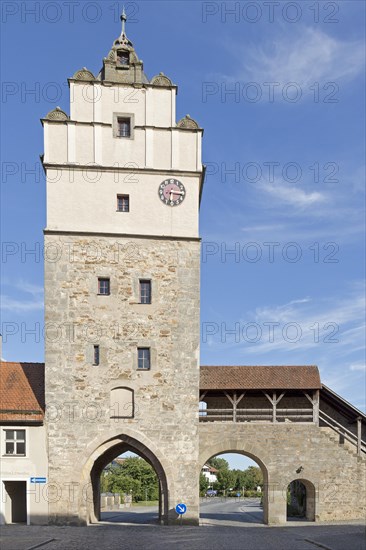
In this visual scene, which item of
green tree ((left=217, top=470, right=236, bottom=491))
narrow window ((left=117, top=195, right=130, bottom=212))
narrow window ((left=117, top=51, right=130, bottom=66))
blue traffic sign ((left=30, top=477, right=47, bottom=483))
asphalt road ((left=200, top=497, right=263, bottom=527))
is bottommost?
green tree ((left=217, top=470, right=236, bottom=491))

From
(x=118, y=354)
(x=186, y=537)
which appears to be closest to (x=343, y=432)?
(x=186, y=537)

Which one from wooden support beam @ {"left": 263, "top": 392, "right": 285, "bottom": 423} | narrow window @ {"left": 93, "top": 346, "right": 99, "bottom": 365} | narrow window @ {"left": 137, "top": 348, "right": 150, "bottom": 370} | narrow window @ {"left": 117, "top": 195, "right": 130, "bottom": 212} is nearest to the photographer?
narrow window @ {"left": 93, "top": 346, "right": 99, "bottom": 365}

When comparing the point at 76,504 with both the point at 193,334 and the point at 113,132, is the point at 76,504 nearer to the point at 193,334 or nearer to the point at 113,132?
the point at 193,334

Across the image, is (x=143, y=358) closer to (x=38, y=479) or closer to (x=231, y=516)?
(x=38, y=479)

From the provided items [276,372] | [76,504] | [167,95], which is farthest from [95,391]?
[167,95]

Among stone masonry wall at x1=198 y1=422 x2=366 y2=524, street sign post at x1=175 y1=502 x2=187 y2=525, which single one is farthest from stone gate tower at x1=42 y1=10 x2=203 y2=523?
stone masonry wall at x1=198 y1=422 x2=366 y2=524

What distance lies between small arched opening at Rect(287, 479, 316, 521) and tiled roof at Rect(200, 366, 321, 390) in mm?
4020

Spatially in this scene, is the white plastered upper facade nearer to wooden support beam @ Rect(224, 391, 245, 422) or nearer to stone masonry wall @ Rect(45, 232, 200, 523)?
stone masonry wall @ Rect(45, 232, 200, 523)

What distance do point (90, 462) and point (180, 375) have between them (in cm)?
477

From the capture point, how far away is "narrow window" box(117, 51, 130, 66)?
988 inches

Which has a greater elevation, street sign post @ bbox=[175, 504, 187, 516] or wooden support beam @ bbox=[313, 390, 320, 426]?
wooden support beam @ bbox=[313, 390, 320, 426]

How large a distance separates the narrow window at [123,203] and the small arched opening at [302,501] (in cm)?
1350

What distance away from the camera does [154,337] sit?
2297cm

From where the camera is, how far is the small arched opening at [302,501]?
78.2 feet
